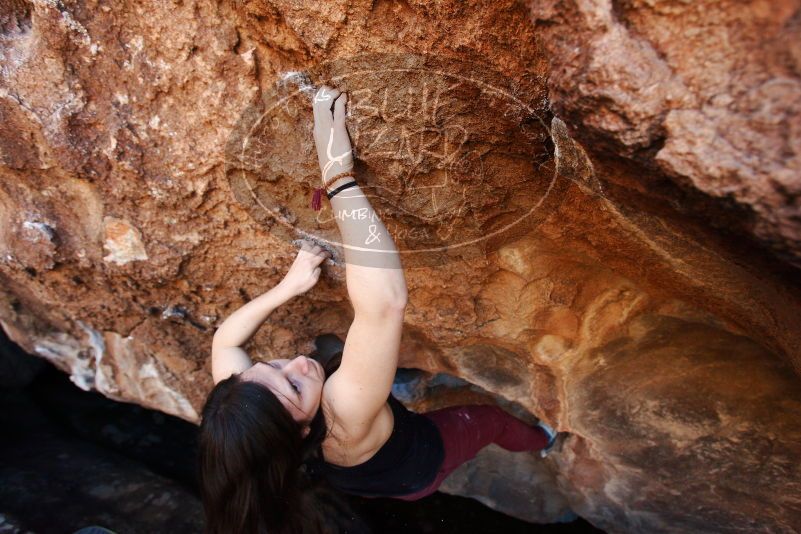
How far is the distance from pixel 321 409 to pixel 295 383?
79 millimetres

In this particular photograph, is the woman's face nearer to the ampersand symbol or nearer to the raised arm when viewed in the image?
the raised arm

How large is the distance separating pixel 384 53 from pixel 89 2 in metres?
0.55

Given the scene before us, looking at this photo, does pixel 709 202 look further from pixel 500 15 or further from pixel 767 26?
pixel 500 15

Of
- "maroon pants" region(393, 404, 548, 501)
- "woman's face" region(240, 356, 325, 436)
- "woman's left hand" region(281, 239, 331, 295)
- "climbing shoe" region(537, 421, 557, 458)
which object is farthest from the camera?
"climbing shoe" region(537, 421, 557, 458)

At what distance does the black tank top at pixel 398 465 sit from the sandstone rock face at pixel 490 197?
22cm

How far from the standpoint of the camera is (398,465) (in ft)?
4.31

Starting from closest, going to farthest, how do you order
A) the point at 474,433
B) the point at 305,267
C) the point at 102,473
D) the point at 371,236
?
1. the point at 371,236
2. the point at 305,267
3. the point at 474,433
4. the point at 102,473

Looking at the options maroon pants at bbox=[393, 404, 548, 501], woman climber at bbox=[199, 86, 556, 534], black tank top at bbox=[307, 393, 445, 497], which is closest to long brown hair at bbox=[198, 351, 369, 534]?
woman climber at bbox=[199, 86, 556, 534]

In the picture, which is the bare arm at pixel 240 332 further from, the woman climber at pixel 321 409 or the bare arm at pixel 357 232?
the bare arm at pixel 357 232

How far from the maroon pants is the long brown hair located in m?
0.48

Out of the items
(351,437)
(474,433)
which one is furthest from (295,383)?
(474,433)

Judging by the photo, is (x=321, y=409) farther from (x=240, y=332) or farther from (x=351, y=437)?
(x=240, y=332)

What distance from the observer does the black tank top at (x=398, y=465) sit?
1267 millimetres

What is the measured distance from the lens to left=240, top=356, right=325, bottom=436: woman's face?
3.35 ft
